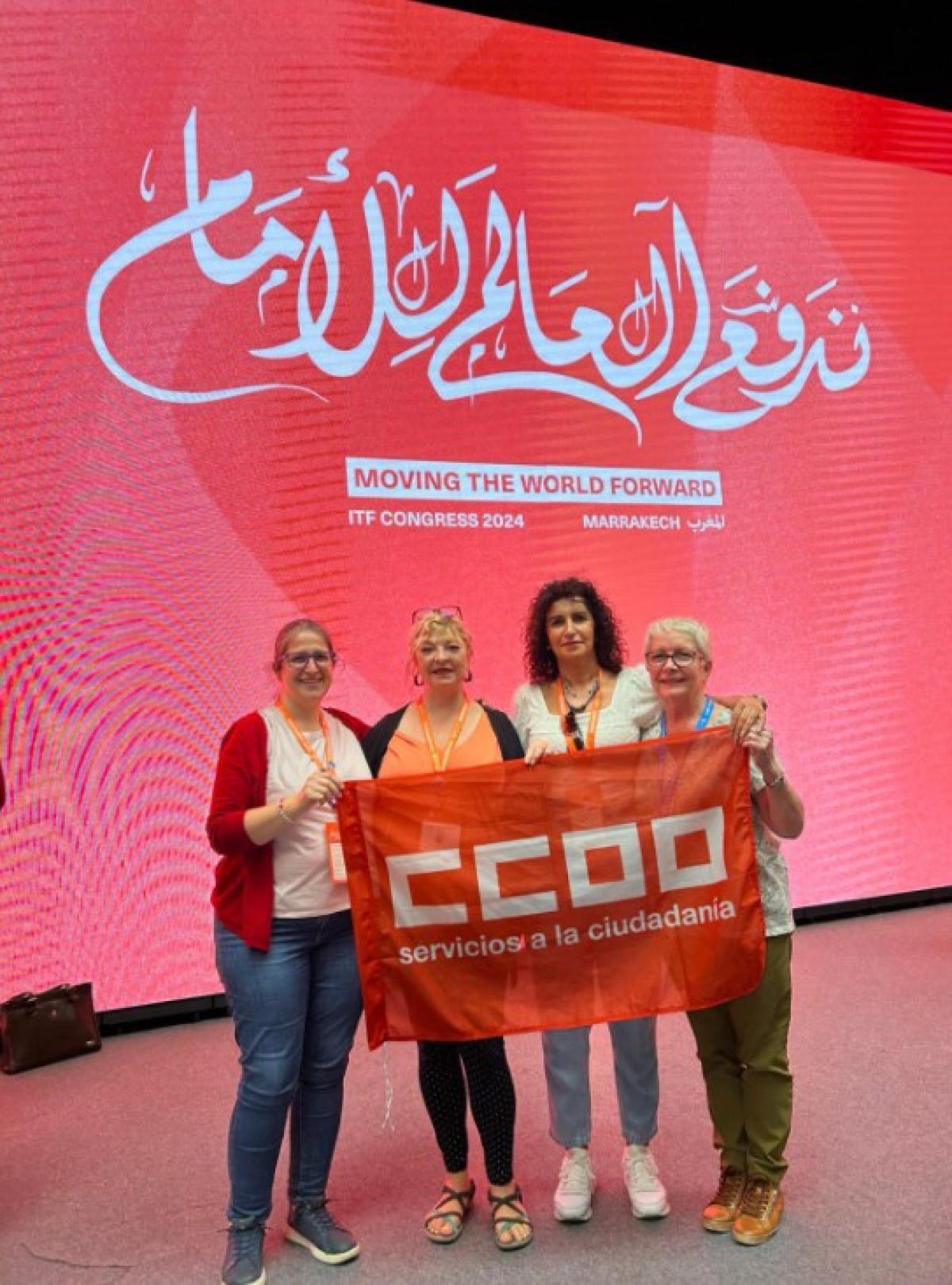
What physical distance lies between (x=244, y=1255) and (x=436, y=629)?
4.33 ft

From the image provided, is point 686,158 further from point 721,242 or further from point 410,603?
point 410,603

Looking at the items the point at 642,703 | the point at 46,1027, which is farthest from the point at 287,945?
the point at 46,1027

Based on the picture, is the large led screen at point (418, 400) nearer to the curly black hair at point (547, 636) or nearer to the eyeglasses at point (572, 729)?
the curly black hair at point (547, 636)

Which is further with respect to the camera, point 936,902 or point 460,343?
point 936,902

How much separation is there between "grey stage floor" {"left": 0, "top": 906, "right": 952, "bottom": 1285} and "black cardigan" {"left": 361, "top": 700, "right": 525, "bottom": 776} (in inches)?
40.4

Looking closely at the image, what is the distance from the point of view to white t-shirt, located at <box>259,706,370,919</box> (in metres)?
2.11

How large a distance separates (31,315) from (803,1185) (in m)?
3.71

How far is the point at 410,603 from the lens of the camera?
14.3 feet

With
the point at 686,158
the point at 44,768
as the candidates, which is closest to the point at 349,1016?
the point at 44,768

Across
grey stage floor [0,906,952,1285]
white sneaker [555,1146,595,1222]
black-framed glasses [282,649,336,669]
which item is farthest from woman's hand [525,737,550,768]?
grey stage floor [0,906,952,1285]

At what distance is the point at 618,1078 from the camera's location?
7.67 feet

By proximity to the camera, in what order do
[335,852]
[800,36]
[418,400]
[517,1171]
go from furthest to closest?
[800,36], [418,400], [517,1171], [335,852]

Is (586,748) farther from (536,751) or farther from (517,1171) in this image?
(517,1171)

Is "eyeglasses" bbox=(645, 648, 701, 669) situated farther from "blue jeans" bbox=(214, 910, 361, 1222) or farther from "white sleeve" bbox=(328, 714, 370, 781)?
"blue jeans" bbox=(214, 910, 361, 1222)
